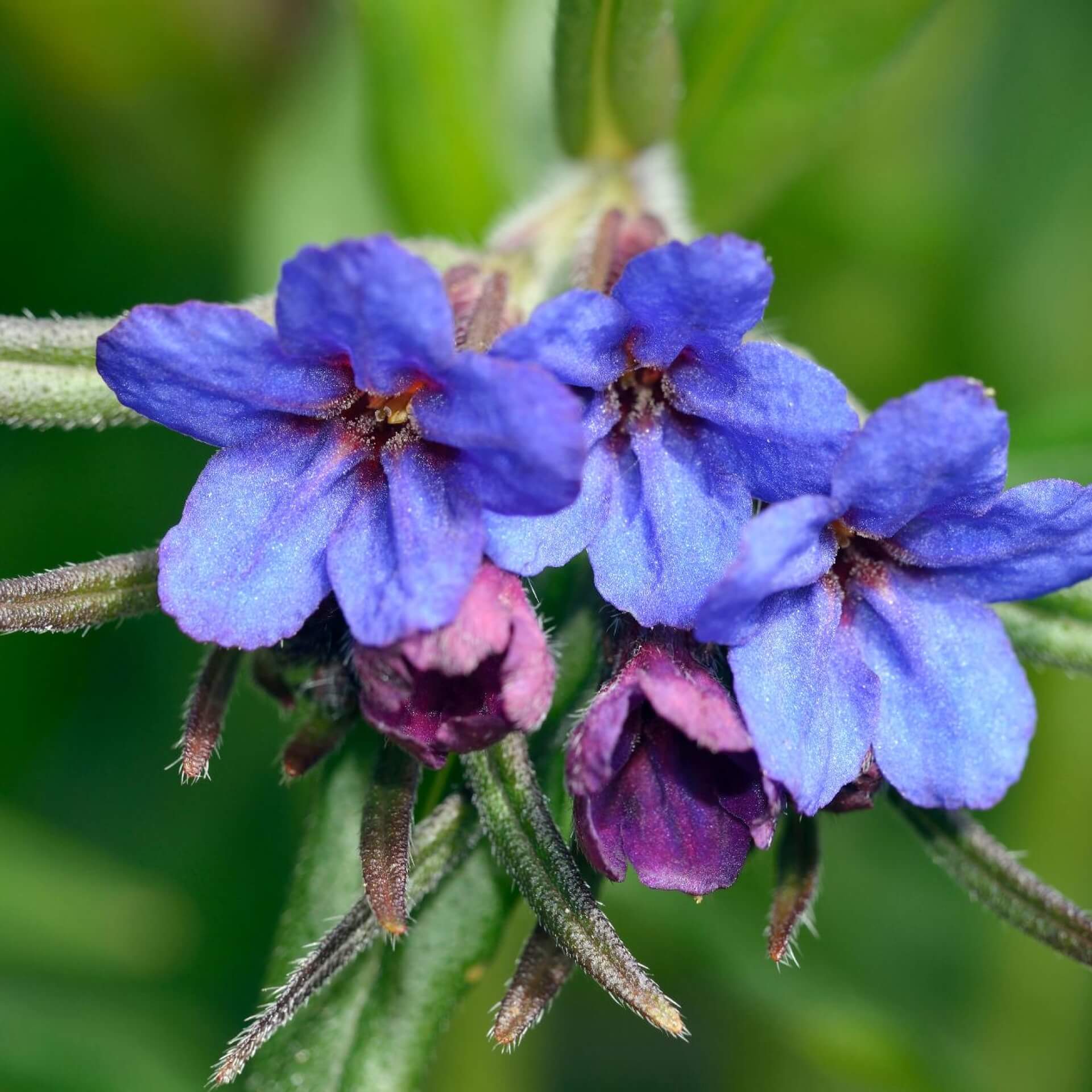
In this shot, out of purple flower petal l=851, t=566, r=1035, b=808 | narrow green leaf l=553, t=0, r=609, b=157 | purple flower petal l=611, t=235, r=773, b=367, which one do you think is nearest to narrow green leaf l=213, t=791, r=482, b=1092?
purple flower petal l=851, t=566, r=1035, b=808

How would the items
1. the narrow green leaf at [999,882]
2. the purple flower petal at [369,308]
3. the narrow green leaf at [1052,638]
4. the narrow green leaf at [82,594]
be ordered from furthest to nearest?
the narrow green leaf at [1052,638]
the narrow green leaf at [999,882]
the narrow green leaf at [82,594]
the purple flower petal at [369,308]

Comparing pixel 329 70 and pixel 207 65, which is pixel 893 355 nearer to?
pixel 329 70

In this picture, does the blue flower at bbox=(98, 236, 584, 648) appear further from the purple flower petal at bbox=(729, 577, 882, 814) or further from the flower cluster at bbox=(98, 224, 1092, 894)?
the purple flower petal at bbox=(729, 577, 882, 814)

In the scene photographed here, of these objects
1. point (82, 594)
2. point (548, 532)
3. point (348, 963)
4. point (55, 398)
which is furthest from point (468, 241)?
point (348, 963)

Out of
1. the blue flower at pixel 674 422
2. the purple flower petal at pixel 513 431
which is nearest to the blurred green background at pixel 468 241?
the blue flower at pixel 674 422

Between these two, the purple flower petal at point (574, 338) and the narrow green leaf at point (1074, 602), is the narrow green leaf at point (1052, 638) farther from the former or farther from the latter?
the purple flower petal at point (574, 338)

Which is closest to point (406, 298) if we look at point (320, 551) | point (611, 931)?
point (320, 551)

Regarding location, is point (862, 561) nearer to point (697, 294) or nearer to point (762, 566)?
point (762, 566)
